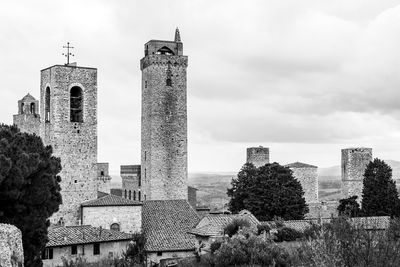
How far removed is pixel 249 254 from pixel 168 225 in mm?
13353

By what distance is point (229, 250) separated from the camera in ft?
79.2

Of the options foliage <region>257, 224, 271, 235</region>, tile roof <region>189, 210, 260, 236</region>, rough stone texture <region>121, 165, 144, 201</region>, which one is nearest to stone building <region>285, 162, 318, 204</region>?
rough stone texture <region>121, 165, 144, 201</region>

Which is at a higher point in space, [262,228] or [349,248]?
[349,248]

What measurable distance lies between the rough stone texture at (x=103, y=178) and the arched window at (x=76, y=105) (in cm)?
2066

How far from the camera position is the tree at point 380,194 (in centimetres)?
4453

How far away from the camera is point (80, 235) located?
1271 inches

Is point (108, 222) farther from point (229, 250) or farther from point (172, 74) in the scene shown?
point (172, 74)

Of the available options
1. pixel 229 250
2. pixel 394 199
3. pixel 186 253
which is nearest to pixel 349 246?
pixel 229 250

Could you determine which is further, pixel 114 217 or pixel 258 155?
pixel 258 155


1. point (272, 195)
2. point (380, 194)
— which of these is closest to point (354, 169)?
point (380, 194)

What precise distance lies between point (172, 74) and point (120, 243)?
20738 millimetres

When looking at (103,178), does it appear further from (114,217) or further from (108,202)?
(114,217)

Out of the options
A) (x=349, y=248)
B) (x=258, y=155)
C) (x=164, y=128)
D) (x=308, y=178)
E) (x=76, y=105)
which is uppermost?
(x=76, y=105)

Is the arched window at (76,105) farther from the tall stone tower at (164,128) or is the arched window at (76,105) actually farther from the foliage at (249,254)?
the foliage at (249,254)
